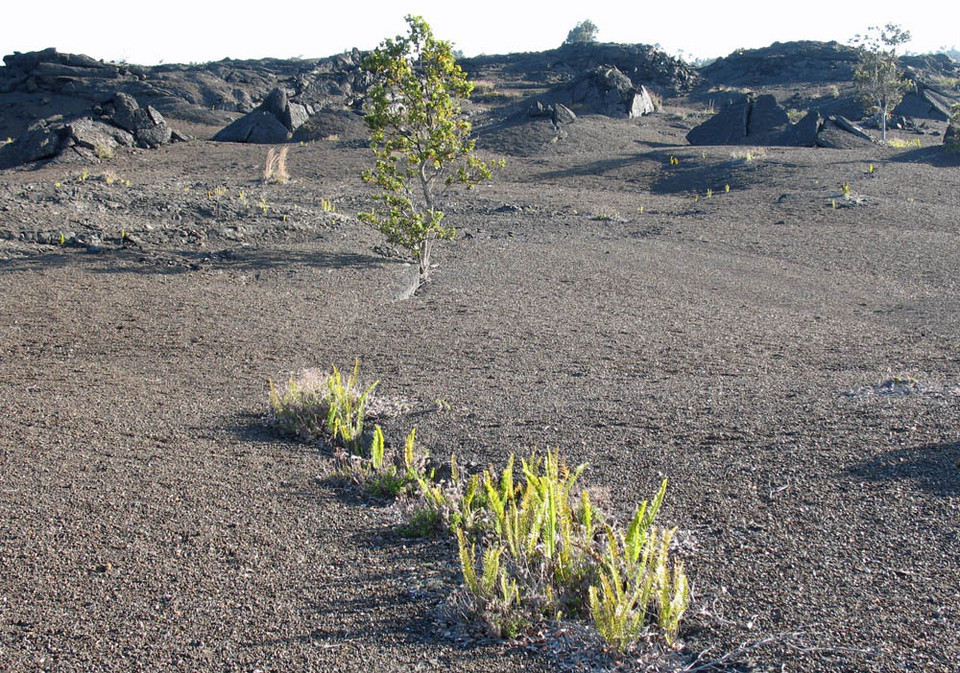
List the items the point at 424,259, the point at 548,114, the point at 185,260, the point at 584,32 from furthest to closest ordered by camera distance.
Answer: the point at 584,32 < the point at 548,114 < the point at 424,259 < the point at 185,260

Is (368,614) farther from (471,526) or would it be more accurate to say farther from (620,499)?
(620,499)

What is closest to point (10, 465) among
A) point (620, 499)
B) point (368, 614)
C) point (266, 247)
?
point (368, 614)

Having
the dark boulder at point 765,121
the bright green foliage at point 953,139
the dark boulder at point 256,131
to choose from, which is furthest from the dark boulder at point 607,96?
the dark boulder at point 256,131

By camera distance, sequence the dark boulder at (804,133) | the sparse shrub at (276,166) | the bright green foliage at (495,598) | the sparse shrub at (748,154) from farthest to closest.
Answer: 1. the dark boulder at (804,133)
2. the sparse shrub at (748,154)
3. the sparse shrub at (276,166)
4. the bright green foliage at (495,598)

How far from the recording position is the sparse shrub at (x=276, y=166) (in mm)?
21312

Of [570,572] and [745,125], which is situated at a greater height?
[745,125]

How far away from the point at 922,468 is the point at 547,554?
2.54 meters

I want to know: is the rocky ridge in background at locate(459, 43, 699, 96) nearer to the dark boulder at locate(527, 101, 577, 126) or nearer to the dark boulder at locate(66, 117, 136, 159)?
the dark boulder at locate(527, 101, 577, 126)

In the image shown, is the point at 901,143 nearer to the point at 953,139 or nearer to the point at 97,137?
the point at 953,139

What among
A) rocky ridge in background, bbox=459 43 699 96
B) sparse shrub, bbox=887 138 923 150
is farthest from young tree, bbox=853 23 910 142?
rocky ridge in background, bbox=459 43 699 96

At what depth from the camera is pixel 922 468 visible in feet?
14.4

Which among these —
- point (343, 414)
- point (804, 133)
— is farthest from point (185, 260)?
point (804, 133)

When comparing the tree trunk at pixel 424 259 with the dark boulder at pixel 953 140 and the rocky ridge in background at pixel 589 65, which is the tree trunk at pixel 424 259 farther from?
the rocky ridge in background at pixel 589 65

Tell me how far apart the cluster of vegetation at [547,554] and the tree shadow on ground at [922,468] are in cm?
151
